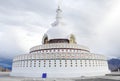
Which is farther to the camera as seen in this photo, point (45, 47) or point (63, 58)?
point (45, 47)

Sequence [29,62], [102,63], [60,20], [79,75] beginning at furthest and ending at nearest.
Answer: [60,20]
[102,63]
[29,62]
[79,75]

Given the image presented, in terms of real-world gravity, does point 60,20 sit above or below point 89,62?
above

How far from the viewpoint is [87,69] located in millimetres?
36844

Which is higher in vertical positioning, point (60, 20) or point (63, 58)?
point (60, 20)

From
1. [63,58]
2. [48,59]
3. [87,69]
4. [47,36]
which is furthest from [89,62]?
[47,36]

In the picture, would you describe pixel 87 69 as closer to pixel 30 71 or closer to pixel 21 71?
pixel 30 71

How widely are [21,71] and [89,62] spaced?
678 inches

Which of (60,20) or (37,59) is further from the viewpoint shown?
(60,20)

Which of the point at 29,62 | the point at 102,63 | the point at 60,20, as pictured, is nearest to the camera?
the point at 29,62

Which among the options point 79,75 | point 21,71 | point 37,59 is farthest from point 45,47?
point 79,75

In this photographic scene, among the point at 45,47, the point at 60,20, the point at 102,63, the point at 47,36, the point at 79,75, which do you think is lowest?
the point at 79,75

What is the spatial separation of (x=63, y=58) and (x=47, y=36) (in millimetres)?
13655

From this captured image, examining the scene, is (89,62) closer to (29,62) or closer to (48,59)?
(48,59)

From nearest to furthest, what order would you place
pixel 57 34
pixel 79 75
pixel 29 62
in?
pixel 79 75
pixel 29 62
pixel 57 34
